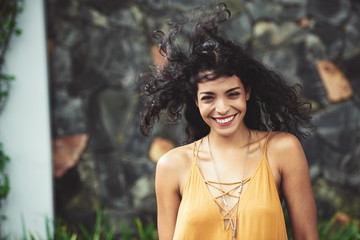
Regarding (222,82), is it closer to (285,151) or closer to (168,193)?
(285,151)

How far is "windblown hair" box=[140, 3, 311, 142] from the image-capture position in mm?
1833

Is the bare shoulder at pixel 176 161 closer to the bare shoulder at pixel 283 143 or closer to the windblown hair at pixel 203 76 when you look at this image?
the windblown hair at pixel 203 76

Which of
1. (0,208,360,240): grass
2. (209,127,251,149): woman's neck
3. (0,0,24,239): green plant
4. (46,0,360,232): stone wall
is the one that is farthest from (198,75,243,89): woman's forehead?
(0,0,24,239): green plant

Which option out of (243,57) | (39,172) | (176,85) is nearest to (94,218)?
(39,172)

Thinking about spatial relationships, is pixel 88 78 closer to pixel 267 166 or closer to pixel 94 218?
pixel 94 218

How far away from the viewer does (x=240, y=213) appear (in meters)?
1.75

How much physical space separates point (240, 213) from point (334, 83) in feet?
7.12

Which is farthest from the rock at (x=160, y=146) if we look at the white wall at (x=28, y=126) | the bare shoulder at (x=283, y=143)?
the bare shoulder at (x=283, y=143)

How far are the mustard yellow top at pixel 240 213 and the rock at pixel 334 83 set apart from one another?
6.33 ft

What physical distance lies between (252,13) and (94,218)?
2314 millimetres

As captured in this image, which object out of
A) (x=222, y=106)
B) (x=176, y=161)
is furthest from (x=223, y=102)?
(x=176, y=161)

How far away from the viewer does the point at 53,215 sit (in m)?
3.66

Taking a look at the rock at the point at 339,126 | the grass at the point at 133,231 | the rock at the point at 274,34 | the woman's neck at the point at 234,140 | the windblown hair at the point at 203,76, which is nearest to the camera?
the windblown hair at the point at 203,76

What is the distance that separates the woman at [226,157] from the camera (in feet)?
5.82
